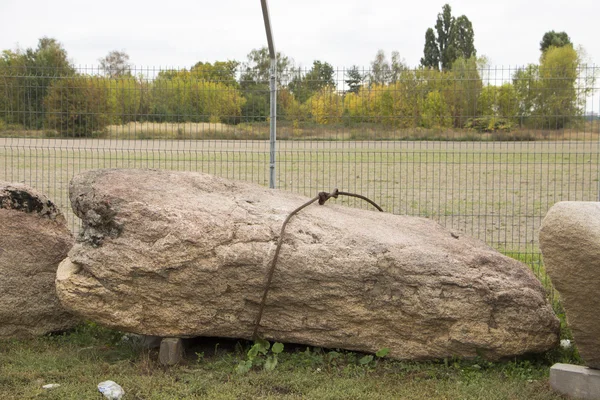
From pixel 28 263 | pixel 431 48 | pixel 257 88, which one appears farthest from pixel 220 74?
pixel 431 48

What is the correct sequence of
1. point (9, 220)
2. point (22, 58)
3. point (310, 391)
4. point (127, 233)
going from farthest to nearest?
1. point (22, 58)
2. point (9, 220)
3. point (127, 233)
4. point (310, 391)

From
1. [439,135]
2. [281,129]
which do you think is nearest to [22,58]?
[281,129]

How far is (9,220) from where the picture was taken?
603 centimetres

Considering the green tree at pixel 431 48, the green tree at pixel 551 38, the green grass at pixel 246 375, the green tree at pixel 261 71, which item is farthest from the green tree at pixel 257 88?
the green tree at pixel 431 48

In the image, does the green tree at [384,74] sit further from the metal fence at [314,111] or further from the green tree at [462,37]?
the green tree at [462,37]

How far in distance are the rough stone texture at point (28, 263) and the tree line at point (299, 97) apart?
272 centimetres

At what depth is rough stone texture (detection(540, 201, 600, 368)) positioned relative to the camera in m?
4.54

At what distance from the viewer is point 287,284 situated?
17.9ft

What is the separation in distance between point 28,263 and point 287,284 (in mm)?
2294

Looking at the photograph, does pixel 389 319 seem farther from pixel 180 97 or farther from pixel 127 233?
pixel 180 97

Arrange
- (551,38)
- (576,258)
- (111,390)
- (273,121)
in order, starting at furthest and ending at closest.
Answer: (551,38), (273,121), (111,390), (576,258)

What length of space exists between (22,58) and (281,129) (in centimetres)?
383

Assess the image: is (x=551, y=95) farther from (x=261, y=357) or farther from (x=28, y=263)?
(x=28, y=263)

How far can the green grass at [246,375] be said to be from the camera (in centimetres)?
501
